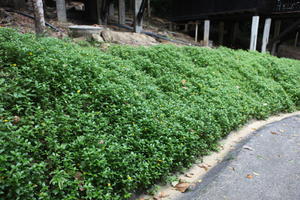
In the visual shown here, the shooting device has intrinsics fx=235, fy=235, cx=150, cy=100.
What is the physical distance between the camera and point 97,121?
3.60 m

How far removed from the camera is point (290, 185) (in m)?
3.40

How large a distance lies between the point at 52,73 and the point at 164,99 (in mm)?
2257

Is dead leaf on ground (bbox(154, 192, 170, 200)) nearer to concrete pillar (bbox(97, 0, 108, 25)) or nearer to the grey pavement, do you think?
the grey pavement

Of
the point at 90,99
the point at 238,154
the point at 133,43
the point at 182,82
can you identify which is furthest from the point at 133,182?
the point at 133,43

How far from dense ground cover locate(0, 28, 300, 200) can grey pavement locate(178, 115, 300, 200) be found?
582 mm

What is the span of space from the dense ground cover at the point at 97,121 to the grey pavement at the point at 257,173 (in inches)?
22.9

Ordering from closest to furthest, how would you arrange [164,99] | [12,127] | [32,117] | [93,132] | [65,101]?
[12,127], [32,117], [93,132], [65,101], [164,99]

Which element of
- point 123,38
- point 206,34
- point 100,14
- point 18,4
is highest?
point 18,4

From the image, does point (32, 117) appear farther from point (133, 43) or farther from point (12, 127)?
point (133, 43)

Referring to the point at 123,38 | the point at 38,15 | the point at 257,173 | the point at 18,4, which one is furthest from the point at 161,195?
the point at 18,4

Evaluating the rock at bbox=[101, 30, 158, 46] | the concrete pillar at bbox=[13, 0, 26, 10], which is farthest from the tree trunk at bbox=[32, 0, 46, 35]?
the concrete pillar at bbox=[13, 0, 26, 10]

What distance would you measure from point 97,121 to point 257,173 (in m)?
2.63

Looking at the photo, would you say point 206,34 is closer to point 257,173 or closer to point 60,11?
point 60,11

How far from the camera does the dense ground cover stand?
271 cm
